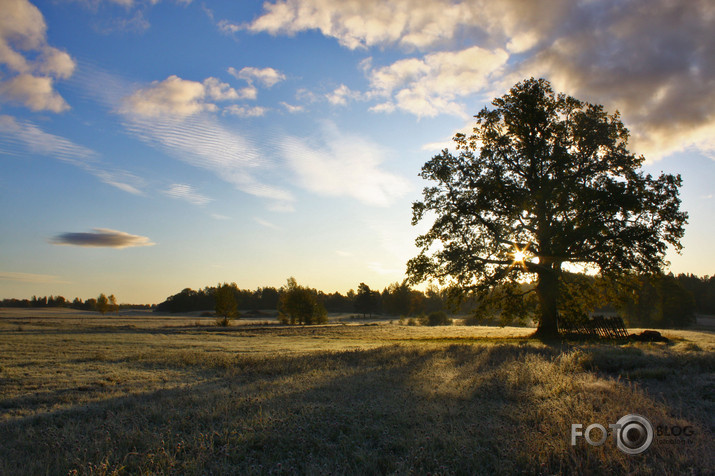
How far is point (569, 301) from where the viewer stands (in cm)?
2322

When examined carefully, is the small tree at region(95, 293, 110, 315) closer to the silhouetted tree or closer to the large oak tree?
the silhouetted tree

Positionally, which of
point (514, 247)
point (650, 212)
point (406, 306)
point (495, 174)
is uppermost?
point (495, 174)

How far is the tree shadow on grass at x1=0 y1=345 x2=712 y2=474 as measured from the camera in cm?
492

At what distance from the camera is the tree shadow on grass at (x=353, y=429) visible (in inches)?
194

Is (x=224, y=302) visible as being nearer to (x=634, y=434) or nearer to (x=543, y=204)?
(x=543, y=204)

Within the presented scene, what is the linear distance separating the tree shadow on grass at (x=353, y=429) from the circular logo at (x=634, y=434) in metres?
0.16

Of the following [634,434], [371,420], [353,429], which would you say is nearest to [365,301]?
[371,420]

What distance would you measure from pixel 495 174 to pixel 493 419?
20.9 metres

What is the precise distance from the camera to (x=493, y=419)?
6.50m

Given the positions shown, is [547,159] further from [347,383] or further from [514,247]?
[347,383]

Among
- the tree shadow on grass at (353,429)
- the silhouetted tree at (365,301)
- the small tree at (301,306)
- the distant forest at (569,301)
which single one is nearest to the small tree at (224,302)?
the distant forest at (569,301)

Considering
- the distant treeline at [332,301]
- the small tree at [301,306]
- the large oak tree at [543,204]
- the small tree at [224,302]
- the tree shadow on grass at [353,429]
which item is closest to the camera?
the tree shadow on grass at [353,429]

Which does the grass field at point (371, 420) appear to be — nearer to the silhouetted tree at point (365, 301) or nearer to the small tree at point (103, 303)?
the silhouetted tree at point (365, 301)

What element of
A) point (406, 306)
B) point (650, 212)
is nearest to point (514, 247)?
point (650, 212)
